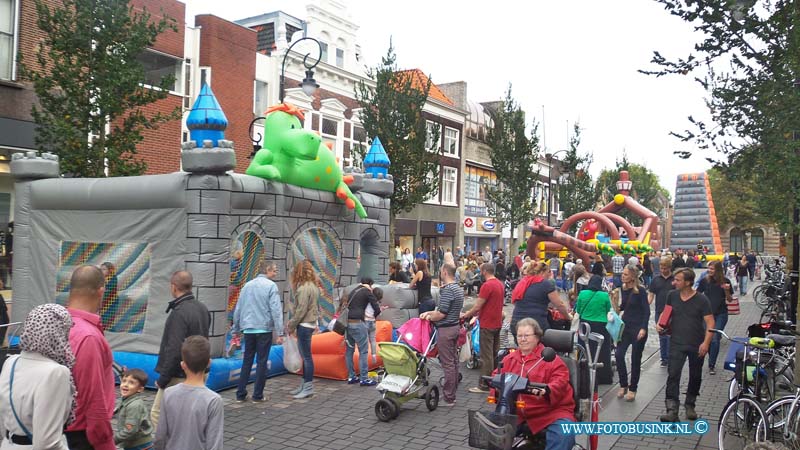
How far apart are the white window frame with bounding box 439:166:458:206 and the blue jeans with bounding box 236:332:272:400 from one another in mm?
27449

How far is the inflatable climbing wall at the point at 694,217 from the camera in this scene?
42594 millimetres

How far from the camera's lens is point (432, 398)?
7.45m

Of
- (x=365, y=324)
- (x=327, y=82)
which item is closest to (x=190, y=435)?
(x=365, y=324)

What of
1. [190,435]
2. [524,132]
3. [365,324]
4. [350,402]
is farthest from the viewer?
[524,132]

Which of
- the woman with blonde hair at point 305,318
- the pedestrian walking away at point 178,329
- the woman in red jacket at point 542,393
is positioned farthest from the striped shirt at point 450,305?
the pedestrian walking away at point 178,329

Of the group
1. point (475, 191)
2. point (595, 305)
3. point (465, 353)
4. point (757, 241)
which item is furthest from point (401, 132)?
point (757, 241)

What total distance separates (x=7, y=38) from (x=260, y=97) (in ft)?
33.4

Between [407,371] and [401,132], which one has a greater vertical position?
[401,132]

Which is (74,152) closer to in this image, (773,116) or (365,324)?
(365,324)

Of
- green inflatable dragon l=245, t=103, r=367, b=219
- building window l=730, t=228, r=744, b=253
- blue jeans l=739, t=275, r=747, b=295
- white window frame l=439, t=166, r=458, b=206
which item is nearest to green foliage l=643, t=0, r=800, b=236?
green inflatable dragon l=245, t=103, r=367, b=219

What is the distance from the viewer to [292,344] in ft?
26.0

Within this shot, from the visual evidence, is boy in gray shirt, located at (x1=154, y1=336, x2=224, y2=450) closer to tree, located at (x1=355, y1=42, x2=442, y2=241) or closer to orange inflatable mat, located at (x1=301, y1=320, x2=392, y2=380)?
orange inflatable mat, located at (x1=301, y1=320, x2=392, y2=380)

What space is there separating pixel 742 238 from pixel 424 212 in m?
52.5

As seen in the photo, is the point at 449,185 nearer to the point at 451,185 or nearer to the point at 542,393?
the point at 451,185
